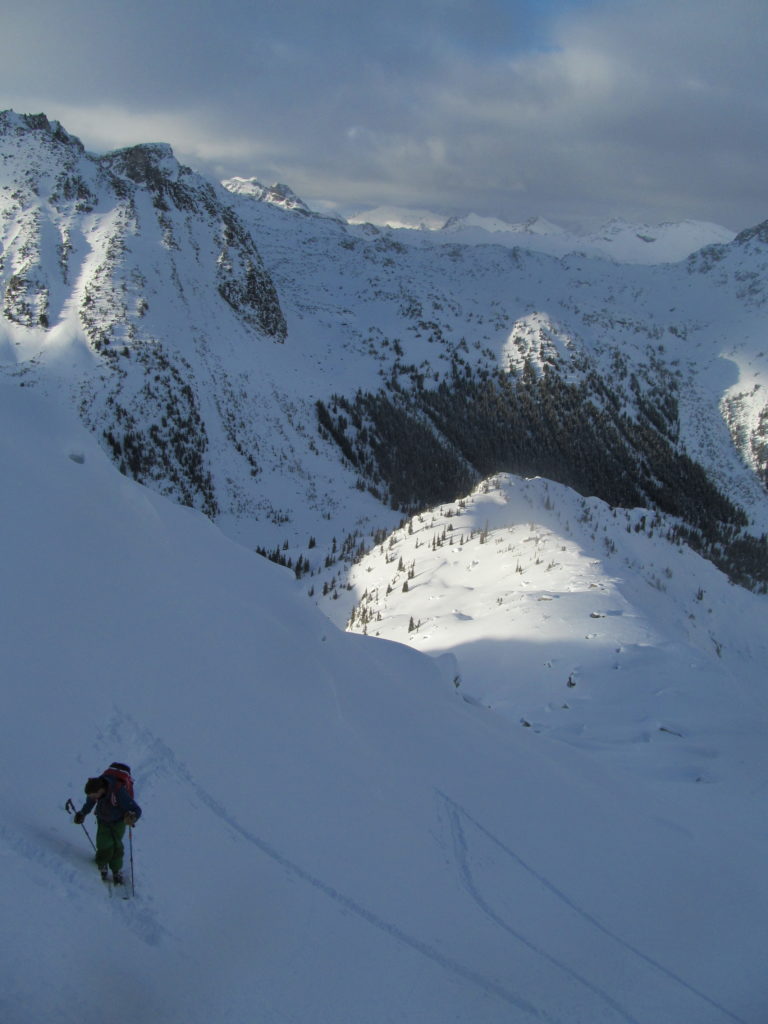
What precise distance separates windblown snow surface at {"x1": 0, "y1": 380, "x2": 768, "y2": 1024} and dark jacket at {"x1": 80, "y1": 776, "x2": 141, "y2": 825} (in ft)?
1.15

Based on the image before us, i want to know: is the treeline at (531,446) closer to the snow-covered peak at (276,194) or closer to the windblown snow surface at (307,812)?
the windblown snow surface at (307,812)

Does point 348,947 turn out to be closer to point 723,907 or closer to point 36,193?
point 723,907

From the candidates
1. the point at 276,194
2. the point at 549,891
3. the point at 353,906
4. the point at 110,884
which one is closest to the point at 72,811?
the point at 110,884

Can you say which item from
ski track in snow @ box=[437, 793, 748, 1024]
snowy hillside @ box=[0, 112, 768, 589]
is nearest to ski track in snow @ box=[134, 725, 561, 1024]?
ski track in snow @ box=[437, 793, 748, 1024]

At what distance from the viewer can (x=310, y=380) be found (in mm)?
45875

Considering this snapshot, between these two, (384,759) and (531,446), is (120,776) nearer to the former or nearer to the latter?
(384,759)

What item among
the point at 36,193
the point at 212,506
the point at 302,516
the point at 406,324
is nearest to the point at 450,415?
the point at 406,324

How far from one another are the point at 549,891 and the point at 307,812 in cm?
245

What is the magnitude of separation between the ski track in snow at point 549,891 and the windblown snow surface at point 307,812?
2 cm

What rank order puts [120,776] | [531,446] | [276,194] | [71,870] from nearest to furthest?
1. [71,870]
2. [120,776]
3. [531,446]
4. [276,194]

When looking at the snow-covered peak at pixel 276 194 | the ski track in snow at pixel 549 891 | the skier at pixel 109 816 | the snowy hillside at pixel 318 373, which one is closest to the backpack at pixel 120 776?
the skier at pixel 109 816

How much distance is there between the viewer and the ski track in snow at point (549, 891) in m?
4.38

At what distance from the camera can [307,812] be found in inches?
189

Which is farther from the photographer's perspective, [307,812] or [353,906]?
[307,812]
